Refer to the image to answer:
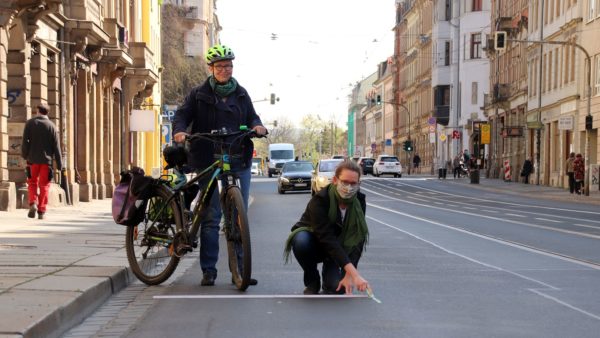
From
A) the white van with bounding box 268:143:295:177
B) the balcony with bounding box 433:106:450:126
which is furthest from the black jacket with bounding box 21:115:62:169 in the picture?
the balcony with bounding box 433:106:450:126

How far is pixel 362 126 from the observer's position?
179 metres

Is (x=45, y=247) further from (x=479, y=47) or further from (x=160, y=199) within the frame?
(x=479, y=47)

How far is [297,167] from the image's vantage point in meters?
43.7

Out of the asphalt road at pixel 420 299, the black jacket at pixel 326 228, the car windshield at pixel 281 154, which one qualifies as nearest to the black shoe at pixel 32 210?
the asphalt road at pixel 420 299

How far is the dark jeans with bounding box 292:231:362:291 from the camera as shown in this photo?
28.1 feet

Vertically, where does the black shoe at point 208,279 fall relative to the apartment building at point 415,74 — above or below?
below

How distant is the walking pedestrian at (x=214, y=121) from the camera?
922cm

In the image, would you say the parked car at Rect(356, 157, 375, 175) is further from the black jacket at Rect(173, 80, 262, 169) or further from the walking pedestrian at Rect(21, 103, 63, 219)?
the black jacket at Rect(173, 80, 262, 169)

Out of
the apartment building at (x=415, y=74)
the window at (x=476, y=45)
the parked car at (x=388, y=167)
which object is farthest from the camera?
the apartment building at (x=415, y=74)

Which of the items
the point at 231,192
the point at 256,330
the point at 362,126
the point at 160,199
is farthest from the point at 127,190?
the point at 362,126

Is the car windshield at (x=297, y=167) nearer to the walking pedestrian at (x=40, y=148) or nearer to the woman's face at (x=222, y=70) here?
the walking pedestrian at (x=40, y=148)

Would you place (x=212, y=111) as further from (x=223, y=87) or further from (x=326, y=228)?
(x=326, y=228)

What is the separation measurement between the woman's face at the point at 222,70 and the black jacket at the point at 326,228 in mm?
1567

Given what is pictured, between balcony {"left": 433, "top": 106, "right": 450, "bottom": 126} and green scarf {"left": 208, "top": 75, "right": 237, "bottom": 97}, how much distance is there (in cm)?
8731
